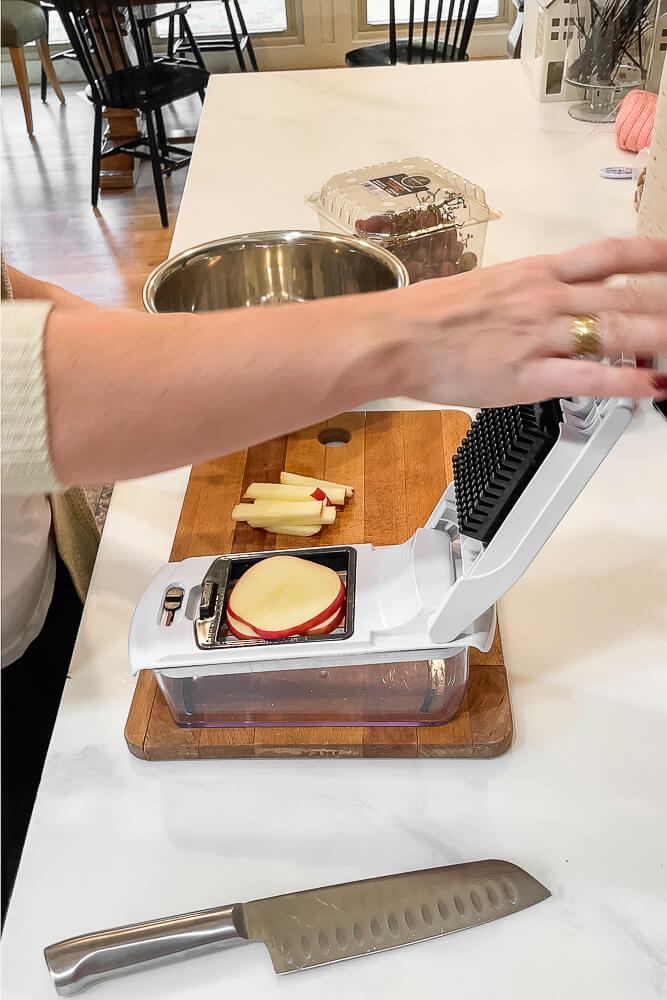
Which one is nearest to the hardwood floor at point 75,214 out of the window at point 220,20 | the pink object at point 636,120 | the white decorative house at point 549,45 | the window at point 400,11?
the window at point 220,20

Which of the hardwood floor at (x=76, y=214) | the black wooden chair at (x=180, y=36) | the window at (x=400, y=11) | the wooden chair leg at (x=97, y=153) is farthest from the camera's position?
the window at (x=400, y=11)

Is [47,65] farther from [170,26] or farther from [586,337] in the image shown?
[586,337]

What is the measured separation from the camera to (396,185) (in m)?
1.34

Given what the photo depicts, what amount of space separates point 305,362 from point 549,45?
173 centimetres

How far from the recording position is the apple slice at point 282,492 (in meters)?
0.95

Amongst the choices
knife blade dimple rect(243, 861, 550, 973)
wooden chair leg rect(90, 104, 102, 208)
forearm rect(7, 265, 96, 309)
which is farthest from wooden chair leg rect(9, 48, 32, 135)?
knife blade dimple rect(243, 861, 550, 973)

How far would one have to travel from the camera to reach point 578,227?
150cm

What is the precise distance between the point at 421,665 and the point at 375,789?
0.11 m

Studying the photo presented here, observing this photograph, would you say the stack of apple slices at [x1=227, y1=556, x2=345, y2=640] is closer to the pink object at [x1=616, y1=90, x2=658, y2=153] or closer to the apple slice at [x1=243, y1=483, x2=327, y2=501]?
the apple slice at [x1=243, y1=483, x2=327, y2=501]

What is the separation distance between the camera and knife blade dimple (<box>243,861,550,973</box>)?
1.95 feet

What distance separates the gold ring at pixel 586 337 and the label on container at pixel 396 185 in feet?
2.84

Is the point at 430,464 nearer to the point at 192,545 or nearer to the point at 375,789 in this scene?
the point at 192,545

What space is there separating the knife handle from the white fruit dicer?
0.18 metres

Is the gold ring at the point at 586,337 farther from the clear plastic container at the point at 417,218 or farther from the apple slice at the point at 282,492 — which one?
the clear plastic container at the point at 417,218
